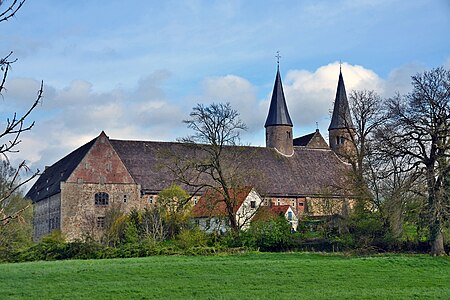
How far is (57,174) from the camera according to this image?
63.4 meters

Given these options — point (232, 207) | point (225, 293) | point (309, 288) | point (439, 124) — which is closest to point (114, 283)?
point (225, 293)

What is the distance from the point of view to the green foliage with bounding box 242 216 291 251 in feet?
131

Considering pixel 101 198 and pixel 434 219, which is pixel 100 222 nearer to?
pixel 101 198

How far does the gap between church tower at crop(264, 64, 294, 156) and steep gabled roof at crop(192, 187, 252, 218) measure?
17.8m

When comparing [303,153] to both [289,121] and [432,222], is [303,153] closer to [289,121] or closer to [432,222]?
[289,121]

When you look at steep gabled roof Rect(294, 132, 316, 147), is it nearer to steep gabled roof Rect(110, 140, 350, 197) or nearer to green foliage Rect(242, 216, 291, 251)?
steep gabled roof Rect(110, 140, 350, 197)

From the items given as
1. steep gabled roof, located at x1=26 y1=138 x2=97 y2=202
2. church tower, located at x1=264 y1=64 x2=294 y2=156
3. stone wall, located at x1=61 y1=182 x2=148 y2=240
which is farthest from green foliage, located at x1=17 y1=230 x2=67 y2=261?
church tower, located at x1=264 y1=64 x2=294 y2=156

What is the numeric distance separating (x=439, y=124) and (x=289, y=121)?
39465 millimetres

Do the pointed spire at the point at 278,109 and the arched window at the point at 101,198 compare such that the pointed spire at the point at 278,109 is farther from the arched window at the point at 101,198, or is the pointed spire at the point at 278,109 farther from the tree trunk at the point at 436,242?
the tree trunk at the point at 436,242

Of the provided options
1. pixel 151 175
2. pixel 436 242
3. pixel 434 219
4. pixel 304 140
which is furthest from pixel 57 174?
pixel 434 219

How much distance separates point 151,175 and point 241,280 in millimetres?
40606

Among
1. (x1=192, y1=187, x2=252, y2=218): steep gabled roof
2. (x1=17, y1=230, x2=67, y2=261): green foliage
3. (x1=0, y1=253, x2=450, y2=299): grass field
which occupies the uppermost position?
(x1=192, y1=187, x2=252, y2=218): steep gabled roof

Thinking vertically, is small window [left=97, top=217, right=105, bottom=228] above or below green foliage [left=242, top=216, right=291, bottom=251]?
above

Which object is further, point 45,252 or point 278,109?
point 278,109
